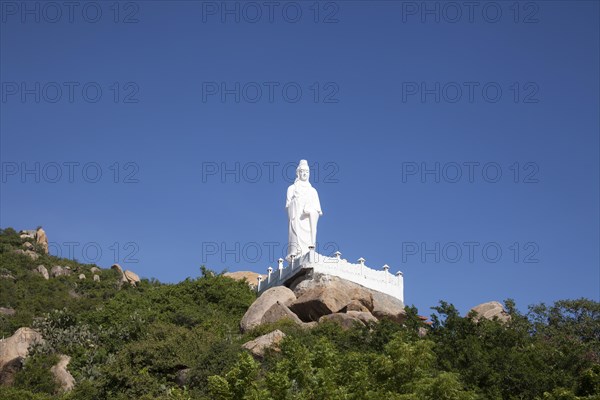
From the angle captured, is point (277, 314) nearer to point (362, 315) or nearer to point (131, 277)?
point (362, 315)

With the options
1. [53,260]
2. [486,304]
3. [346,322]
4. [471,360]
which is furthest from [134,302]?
[53,260]

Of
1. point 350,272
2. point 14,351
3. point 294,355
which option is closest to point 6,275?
point 14,351

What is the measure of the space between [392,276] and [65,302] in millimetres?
18948

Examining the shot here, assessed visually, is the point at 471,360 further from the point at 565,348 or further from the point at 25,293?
the point at 25,293

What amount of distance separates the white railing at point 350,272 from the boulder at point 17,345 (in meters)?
10.8

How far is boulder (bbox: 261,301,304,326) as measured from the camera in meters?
36.2

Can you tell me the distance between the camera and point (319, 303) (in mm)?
37250

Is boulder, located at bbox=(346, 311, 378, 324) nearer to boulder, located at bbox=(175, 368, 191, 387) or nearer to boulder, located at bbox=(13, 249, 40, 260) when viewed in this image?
boulder, located at bbox=(175, 368, 191, 387)

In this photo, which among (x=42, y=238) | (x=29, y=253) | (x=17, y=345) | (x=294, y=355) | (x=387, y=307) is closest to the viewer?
(x=294, y=355)

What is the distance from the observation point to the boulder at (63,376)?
108 feet

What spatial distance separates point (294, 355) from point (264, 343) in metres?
7.55

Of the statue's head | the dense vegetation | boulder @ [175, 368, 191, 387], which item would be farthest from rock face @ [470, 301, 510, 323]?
boulder @ [175, 368, 191, 387]

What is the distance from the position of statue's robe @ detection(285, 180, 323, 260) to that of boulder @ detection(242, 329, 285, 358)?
1130 centimetres

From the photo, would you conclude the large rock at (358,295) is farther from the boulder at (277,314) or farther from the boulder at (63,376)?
the boulder at (63,376)
